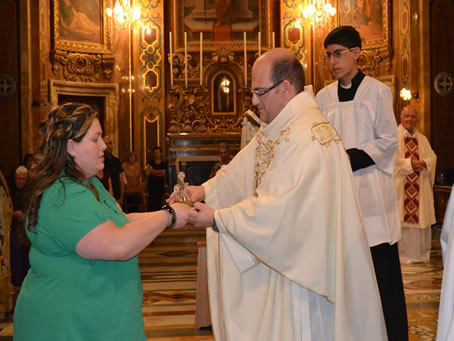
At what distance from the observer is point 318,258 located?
2.65m

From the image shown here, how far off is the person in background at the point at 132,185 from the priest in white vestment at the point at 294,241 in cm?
1053

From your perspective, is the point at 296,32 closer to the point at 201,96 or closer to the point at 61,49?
the point at 201,96

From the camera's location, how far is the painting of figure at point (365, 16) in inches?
562

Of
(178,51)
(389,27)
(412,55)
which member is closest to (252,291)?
(412,55)

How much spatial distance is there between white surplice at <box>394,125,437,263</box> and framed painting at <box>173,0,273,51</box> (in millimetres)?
8270

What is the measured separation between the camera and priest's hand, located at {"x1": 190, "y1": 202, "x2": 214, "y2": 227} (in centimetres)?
275

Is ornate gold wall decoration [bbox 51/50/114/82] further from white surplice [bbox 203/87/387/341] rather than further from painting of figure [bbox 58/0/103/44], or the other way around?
white surplice [bbox 203/87/387/341]

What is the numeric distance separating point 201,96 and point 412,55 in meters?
5.28

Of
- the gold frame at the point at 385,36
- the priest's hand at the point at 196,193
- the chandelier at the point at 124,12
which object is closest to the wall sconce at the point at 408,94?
the gold frame at the point at 385,36

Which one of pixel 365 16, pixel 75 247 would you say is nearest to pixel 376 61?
pixel 365 16

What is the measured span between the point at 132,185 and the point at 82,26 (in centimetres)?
449

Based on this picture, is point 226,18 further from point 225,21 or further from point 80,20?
point 80,20

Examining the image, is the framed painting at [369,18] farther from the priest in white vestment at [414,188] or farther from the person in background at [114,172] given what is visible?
the person in background at [114,172]

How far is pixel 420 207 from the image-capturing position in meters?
8.49
